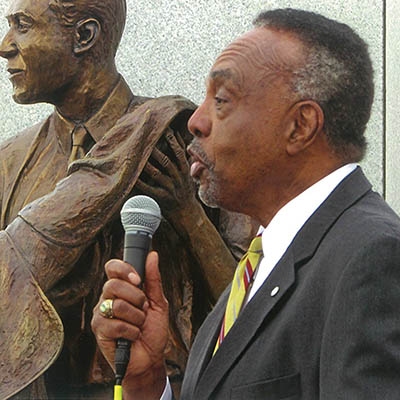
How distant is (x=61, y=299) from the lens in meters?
3.33

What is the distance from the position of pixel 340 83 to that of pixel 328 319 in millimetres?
449

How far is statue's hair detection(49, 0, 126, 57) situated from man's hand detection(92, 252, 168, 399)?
1.42m

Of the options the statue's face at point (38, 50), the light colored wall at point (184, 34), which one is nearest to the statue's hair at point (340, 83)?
the statue's face at point (38, 50)

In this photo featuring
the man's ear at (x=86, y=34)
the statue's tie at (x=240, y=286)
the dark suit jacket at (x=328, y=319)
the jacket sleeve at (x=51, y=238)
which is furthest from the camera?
the man's ear at (x=86, y=34)

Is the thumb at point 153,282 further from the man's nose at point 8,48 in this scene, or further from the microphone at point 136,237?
the man's nose at point 8,48

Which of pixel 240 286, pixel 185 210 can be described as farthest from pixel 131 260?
pixel 185 210

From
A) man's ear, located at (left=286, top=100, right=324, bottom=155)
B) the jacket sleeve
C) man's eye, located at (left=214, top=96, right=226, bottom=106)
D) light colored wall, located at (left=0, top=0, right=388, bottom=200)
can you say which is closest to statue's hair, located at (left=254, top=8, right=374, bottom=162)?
man's ear, located at (left=286, top=100, right=324, bottom=155)

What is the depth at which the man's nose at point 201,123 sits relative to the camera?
2203 mm

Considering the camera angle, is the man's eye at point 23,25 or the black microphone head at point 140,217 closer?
→ the black microphone head at point 140,217

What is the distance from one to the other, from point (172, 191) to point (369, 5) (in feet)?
2.92

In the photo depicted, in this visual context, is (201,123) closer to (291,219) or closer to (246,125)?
(246,125)

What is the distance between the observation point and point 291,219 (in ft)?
6.81

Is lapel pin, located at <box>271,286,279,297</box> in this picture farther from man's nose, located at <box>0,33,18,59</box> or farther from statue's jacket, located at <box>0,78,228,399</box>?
man's nose, located at <box>0,33,18,59</box>

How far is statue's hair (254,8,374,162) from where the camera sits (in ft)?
6.98
